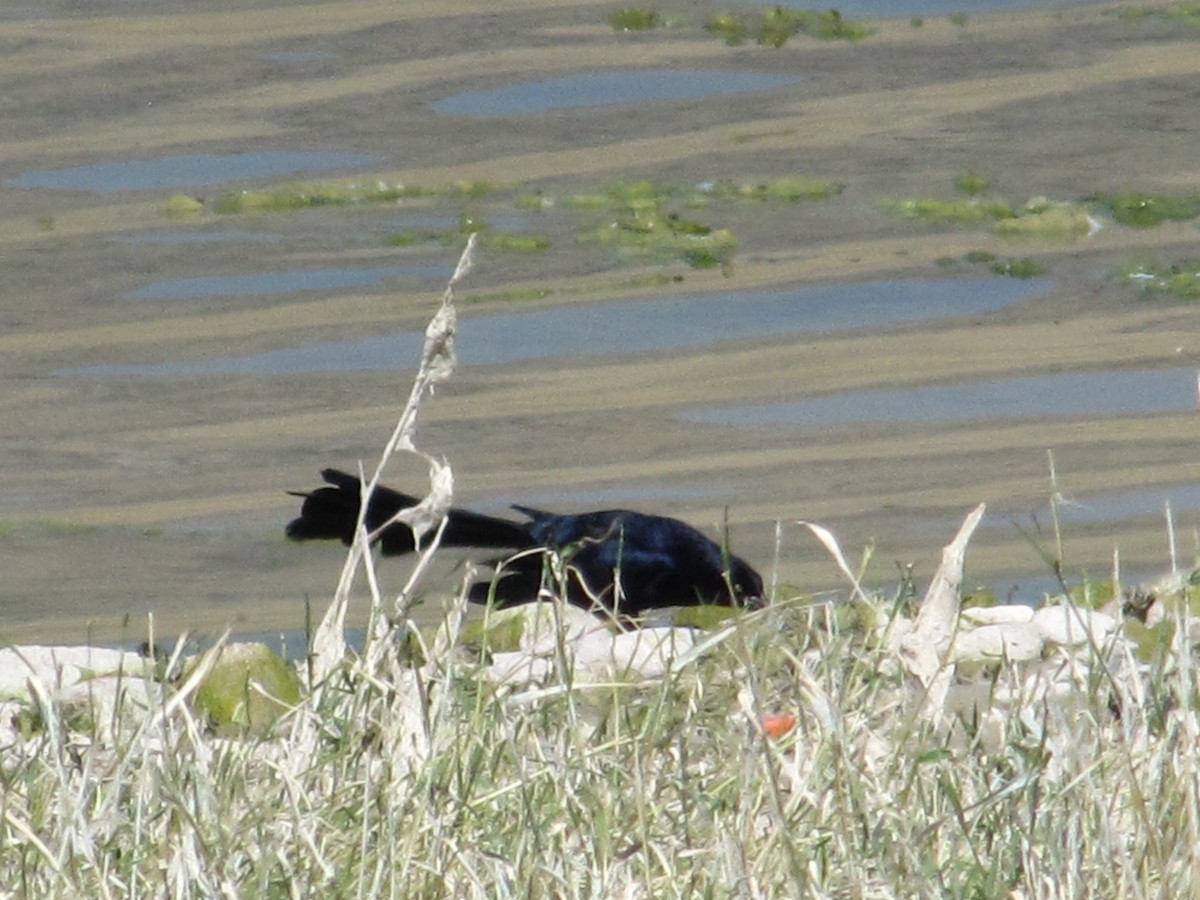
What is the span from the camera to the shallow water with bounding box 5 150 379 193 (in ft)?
24.2

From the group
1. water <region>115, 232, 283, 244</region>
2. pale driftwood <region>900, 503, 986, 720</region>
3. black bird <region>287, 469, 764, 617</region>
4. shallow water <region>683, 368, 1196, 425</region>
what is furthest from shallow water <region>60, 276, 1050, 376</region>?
pale driftwood <region>900, 503, 986, 720</region>

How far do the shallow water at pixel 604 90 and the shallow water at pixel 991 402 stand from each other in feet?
8.76

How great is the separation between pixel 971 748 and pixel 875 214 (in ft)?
17.0

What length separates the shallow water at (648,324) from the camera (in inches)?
233

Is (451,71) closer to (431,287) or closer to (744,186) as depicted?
(744,186)

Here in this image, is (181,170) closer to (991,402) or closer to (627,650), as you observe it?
(991,402)

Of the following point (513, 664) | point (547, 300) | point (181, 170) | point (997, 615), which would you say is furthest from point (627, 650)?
point (181, 170)

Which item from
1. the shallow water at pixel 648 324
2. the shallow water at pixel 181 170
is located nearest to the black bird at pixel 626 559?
the shallow water at pixel 648 324

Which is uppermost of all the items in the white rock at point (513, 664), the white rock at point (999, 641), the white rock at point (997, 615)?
the white rock at point (513, 664)

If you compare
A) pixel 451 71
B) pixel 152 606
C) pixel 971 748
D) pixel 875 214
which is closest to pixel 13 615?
pixel 152 606

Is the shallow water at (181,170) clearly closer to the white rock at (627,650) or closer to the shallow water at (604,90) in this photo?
the shallow water at (604,90)

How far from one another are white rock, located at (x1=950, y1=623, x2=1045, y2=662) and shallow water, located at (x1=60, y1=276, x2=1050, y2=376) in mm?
2767

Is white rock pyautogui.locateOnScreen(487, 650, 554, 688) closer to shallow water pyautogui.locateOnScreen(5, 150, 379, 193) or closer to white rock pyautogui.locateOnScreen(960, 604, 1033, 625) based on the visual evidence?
white rock pyautogui.locateOnScreen(960, 604, 1033, 625)

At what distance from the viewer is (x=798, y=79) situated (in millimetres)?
8242
